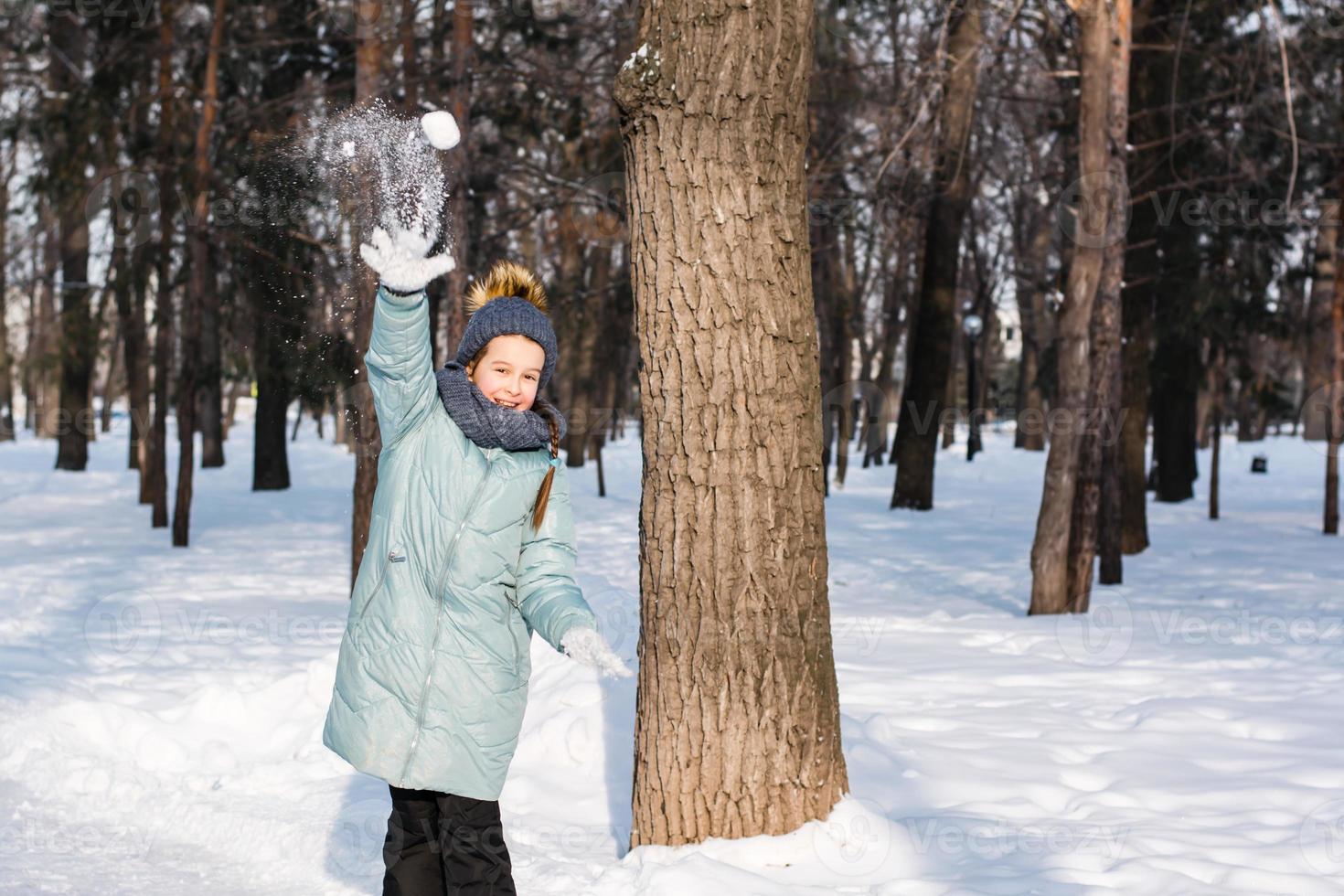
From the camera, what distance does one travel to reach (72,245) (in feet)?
80.5

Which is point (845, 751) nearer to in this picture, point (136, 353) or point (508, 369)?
point (508, 369)

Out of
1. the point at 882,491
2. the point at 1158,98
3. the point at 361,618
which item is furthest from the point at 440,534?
the point at 882,491

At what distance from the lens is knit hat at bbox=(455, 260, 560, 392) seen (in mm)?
3252

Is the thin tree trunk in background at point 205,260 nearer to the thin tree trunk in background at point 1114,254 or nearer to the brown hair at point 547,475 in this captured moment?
the thin tree trunk in background at point 1114,254

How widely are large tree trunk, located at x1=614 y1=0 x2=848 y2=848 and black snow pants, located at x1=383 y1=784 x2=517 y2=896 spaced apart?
0.78m

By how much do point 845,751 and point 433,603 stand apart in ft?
7.47

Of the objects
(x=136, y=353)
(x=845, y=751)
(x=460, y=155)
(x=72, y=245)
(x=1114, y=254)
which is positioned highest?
(x=72, y=245)

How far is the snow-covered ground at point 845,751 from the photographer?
3830 mm

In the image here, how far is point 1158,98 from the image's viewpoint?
14.0m

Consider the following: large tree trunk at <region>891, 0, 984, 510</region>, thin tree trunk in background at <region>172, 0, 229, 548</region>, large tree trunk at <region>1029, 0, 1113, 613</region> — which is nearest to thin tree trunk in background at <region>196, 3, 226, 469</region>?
thin tree trunk in background at <region>172, 0, 229, 548</region>

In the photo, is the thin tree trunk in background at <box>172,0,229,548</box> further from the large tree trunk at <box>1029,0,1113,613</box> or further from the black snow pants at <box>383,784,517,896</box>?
the black snow pants at <box>383,784,517,896</box>

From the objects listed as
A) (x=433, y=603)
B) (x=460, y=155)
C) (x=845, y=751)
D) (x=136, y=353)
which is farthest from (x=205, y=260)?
(x=433, y=603)

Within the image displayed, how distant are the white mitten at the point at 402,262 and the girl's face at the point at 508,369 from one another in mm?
346

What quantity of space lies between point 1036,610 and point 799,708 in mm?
5708
